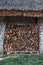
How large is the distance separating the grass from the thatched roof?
1.45 m

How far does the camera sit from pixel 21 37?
27.5 ft

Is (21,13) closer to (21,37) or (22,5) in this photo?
(22,5)

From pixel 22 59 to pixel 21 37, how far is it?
118cm

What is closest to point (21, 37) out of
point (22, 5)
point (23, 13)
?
point (23, 13)

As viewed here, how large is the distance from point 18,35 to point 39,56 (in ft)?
3.58

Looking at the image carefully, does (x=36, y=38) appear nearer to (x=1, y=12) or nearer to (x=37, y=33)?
(x=37, y=33)

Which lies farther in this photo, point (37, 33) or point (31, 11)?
point (37, 33)

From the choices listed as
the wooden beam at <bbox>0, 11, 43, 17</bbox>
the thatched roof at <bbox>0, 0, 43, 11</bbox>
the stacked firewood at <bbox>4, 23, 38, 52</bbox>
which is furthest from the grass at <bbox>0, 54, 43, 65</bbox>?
the thatched roof at <bbox>0, 0, 43, 11</bbox>

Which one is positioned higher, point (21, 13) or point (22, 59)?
point (21, 13)

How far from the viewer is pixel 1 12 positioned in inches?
306

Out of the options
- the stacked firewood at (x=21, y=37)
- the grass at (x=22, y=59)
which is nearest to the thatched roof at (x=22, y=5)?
the stacked firewood at (x=21, y=37)

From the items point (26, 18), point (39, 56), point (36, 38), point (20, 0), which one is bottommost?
point (39, 56)

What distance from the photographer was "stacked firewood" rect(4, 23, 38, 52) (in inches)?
328

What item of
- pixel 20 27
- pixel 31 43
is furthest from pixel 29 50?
pixel 20 27
